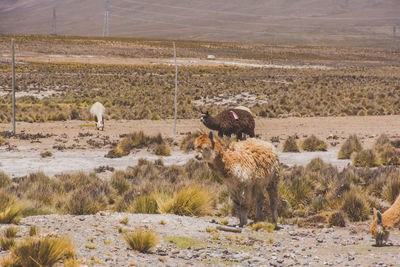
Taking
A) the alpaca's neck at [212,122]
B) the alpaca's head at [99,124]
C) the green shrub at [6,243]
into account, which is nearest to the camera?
the green shrub at [6,243]

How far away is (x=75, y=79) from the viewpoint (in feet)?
150

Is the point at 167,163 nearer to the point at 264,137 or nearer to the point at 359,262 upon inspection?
the point at 264,137

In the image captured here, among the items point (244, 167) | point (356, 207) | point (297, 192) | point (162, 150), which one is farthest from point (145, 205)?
point (162, 150)

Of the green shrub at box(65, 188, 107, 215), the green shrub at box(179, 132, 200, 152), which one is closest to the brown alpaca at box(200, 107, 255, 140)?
the green shrub at box(65, 188, 107, 215)

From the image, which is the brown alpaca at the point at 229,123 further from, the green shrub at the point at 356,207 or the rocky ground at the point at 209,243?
the green shrub at the point at 356,207

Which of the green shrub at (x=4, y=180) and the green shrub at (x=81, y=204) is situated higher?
the green shrub at (x=81, y=204)

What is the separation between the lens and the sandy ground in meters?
15.4

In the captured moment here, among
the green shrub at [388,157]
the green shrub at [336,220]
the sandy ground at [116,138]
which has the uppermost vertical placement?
the green shrub at [336,220]

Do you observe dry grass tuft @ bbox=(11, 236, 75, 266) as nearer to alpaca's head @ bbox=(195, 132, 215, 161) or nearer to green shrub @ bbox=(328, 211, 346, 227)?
alpaca's head @ bbox=(195, 132, 215, 161)

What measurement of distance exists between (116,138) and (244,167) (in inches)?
496

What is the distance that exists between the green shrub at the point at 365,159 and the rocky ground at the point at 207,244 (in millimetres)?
6613

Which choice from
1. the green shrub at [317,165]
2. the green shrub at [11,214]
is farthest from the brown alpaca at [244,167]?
the green shrub at [317,165]

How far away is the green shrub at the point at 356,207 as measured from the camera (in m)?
9.15

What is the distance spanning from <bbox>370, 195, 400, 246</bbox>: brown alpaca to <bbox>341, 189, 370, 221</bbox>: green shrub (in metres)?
2.15
